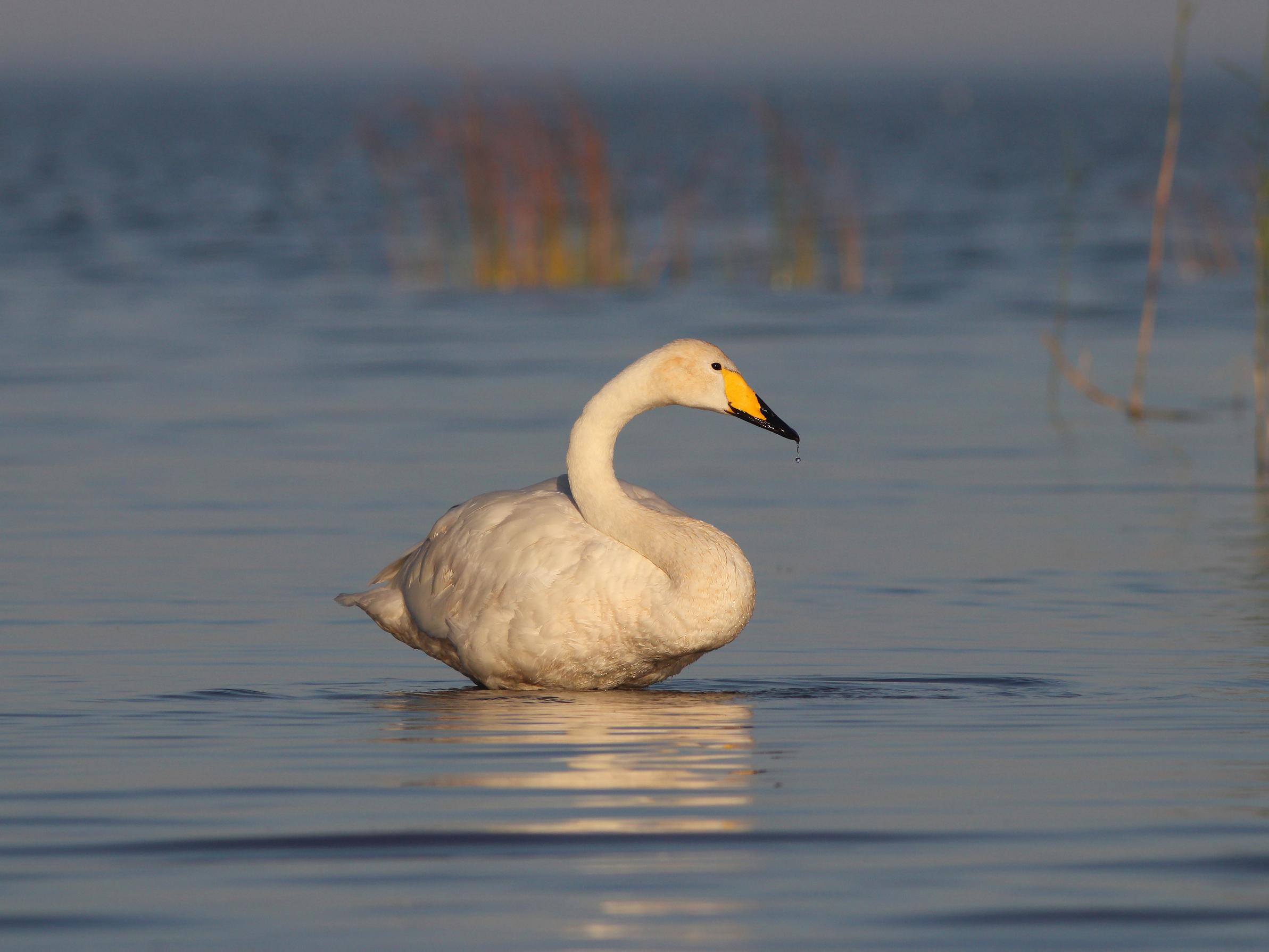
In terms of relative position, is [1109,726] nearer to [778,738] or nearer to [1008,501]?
[778,738]

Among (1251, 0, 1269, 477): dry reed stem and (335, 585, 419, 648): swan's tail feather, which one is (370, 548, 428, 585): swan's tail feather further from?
(1251, 0, 1269, 477): dry reed stem

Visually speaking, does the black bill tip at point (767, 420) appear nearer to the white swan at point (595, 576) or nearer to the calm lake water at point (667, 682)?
the white swan at point (595, 576)

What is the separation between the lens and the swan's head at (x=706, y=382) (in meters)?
7.29

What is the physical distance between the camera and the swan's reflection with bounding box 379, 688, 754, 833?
5289mm

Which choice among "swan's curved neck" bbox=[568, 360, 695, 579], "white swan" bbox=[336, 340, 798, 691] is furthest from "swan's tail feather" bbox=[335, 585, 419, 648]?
"swan's curved neck" bbox=[568, 360, 695, 579]

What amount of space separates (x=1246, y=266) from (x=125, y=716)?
63.6 feet

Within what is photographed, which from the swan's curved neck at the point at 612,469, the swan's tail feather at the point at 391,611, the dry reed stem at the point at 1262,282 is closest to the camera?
the swan's curved neck at the point at 612,469

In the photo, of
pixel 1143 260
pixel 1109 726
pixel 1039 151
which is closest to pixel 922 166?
pixel 1039 151

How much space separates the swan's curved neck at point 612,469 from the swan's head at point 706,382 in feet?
0.17

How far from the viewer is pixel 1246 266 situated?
929 inches

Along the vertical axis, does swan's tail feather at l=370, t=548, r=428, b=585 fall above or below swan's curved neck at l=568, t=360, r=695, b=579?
below

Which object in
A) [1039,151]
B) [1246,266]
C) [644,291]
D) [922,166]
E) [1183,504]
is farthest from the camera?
[1039,151]

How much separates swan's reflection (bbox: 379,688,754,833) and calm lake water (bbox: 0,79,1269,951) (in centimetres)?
2

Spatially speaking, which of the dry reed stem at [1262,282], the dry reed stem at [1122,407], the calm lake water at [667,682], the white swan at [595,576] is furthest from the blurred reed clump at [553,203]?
the white swan at [595,576]
